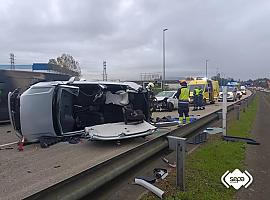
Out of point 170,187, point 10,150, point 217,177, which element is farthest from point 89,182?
point 10,150

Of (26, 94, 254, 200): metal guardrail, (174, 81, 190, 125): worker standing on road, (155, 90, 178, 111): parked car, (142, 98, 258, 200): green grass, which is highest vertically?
(26, 94, 254, 200): metal guardrail

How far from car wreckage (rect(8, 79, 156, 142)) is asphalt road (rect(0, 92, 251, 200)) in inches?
17.5

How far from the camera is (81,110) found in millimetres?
10281

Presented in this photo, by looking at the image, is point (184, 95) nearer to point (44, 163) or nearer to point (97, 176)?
point (44, 163)

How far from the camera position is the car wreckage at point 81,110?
8.97 metres

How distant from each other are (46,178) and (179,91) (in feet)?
30.9

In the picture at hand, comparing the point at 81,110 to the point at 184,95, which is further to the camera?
the point at 184,95

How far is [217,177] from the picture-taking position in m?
5.61

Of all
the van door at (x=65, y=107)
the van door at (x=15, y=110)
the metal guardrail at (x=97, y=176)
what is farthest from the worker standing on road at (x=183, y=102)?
the metal guardrail at (x=97, y=176)

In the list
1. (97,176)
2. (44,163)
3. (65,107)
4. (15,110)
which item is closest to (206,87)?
(65,107)

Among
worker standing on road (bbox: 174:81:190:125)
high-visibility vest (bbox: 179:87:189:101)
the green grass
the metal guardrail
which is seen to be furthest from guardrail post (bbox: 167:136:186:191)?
high-visibility vest (bbox: 179:87:189:101)

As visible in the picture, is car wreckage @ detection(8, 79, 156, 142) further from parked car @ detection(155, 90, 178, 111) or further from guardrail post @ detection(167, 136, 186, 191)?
parked car @ detection(155, 90, 178, 111)

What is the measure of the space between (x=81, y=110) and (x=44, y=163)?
3.35m

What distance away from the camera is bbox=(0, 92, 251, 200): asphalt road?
538 centimetres
